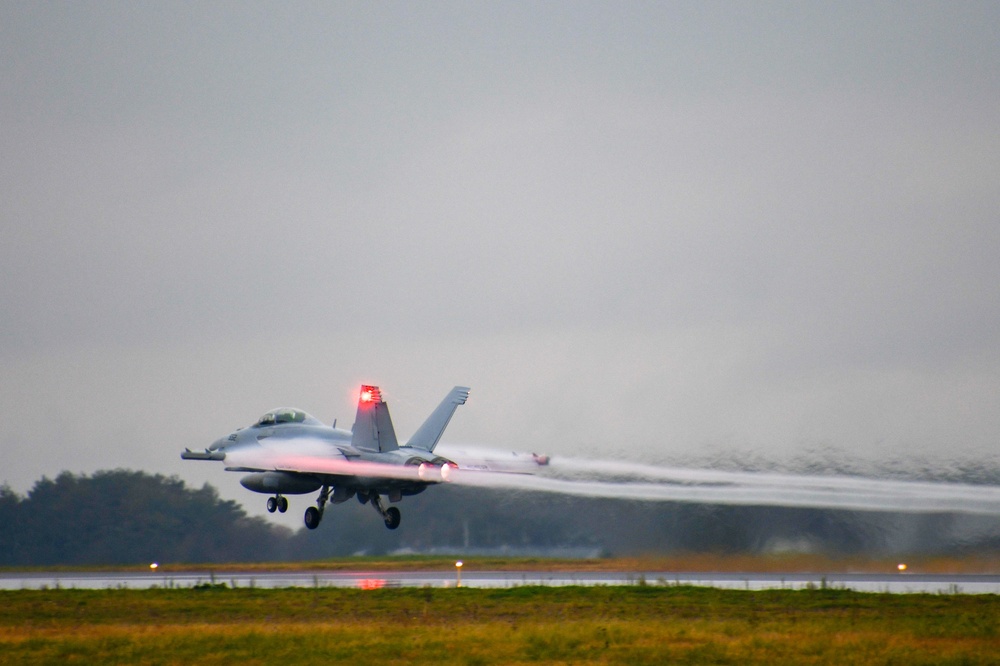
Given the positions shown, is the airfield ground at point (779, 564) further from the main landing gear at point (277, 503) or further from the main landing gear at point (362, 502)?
the main landing gear at point (277, 503)

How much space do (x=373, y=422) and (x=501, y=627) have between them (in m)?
14.9

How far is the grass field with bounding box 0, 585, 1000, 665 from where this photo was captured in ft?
69.6

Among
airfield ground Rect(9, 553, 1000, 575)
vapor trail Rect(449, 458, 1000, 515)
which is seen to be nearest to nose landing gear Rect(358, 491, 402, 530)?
vapor trail Rect(449, 458, 1000, 515)

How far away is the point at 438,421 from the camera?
132ft

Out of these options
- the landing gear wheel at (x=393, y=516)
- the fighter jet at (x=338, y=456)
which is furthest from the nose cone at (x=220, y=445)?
the landing gear wheel at (x=393, y=516)

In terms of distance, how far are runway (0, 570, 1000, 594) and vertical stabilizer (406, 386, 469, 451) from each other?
417cm

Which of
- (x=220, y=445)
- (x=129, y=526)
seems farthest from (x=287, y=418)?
(x=129, y=526)

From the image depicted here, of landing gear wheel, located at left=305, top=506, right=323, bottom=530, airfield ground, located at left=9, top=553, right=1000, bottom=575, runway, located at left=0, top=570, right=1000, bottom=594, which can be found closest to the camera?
runway, located at left=0, top=570, right=1000, bottom=594

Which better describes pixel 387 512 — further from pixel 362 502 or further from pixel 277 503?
pixel 277 503

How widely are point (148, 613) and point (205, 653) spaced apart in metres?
6.99

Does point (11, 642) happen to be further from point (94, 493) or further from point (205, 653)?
point (94, 493)

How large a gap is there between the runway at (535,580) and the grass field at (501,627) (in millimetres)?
2083

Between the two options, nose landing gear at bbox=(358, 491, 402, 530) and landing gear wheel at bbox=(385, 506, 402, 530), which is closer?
nose landing gear at bbox=(358, 491, 402, 530)

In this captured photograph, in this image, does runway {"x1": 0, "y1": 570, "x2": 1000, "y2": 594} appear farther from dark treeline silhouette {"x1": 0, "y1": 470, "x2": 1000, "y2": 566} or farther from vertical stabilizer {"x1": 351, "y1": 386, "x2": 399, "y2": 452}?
vertical stabilizer {"x1": 351, "y1": 386, "x2": 399, "y2": 452}
